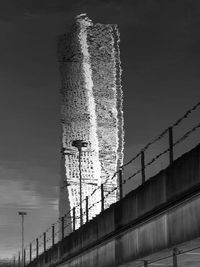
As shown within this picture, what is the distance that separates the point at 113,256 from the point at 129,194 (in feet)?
14.2

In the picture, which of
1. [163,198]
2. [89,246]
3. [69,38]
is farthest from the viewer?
[69,38]

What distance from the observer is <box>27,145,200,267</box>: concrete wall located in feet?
70.8

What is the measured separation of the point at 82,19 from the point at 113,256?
136637 mm

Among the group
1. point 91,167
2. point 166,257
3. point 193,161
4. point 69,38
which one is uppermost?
point 69,38

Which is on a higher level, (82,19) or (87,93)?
(82,19)

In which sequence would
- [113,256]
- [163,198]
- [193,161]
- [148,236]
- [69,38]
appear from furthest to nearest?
[69,38]
[113,256]
[148,236]
[163,198]
[193,161]

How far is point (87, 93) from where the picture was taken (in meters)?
154

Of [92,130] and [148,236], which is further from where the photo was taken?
[92,130]

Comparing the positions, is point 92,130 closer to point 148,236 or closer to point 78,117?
point 78,117

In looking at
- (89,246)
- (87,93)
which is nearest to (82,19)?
(87,93)

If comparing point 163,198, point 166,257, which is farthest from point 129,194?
point 163,198

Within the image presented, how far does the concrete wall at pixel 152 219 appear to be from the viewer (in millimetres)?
21594

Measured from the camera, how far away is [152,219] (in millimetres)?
25094

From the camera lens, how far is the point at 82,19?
165250 mm
